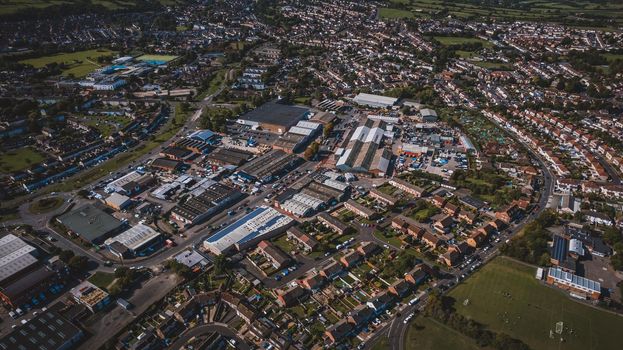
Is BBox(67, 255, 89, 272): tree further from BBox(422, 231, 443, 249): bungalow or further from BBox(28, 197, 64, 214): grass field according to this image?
BBox(422, 231, 443, 249): bungalow

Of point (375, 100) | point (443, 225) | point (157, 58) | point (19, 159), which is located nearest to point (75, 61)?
point (157, 58)

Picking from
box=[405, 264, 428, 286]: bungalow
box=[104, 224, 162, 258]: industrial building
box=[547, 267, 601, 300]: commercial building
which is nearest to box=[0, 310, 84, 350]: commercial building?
box=[104, 224, 162, 258]: industrial building

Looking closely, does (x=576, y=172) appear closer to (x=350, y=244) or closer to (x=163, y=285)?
(x=350, y=244)

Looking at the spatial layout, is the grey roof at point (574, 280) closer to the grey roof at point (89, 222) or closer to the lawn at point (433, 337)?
the lawn at point (433, 337)

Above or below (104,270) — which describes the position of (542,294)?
above

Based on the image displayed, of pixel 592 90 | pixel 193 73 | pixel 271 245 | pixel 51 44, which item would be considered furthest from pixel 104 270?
pixel 51 44

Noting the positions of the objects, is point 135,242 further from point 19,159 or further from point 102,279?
point 19,159
